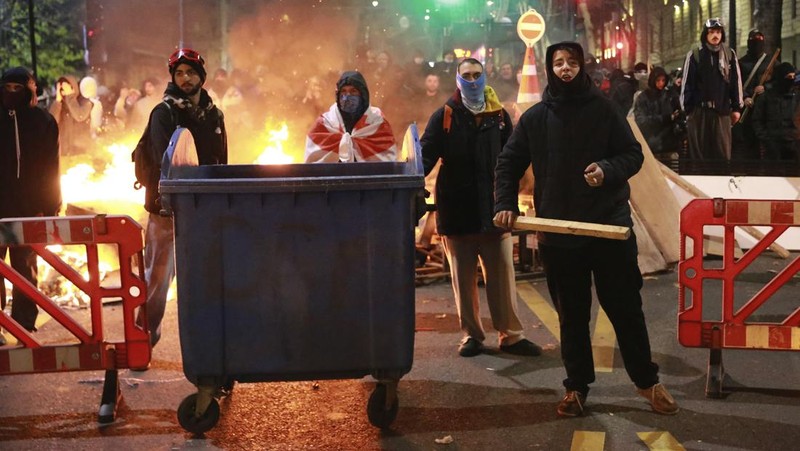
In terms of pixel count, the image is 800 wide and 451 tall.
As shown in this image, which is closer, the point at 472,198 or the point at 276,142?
the point at 472,198

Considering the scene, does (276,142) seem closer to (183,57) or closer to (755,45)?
(755,45)

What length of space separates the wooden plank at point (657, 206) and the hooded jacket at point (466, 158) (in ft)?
10.9

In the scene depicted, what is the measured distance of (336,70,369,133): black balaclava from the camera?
21.2 feet

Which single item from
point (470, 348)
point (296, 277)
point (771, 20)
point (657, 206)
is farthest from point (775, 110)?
point (296, 277)

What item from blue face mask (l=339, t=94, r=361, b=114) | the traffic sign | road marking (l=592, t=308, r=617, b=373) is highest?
the traffic sign

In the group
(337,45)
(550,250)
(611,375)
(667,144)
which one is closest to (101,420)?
(550,250)

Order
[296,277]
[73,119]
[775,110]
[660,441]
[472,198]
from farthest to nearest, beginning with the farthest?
1. [73,119]
2. [775,110]
3. [472,198]
4. [660,441]
5. [296,277]

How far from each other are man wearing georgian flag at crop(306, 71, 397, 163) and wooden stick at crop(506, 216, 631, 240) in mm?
1895

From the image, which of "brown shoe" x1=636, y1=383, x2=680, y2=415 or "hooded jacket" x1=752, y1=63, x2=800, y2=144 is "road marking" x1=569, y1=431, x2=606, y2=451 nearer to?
"brown shoe" x1=636, y1=383, x2=680, y2=415

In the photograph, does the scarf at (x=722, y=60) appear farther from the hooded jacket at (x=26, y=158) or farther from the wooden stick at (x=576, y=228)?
the hooded jacket at (x=26, y=158)

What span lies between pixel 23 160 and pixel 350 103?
101 inches

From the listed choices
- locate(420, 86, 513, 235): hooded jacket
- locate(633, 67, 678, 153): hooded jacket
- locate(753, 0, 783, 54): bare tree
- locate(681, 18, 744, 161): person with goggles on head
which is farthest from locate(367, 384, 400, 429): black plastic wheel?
locate(753, 0, 783, 54): bare tree

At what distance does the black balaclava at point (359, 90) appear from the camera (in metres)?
6.48

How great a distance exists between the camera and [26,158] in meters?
7.12
